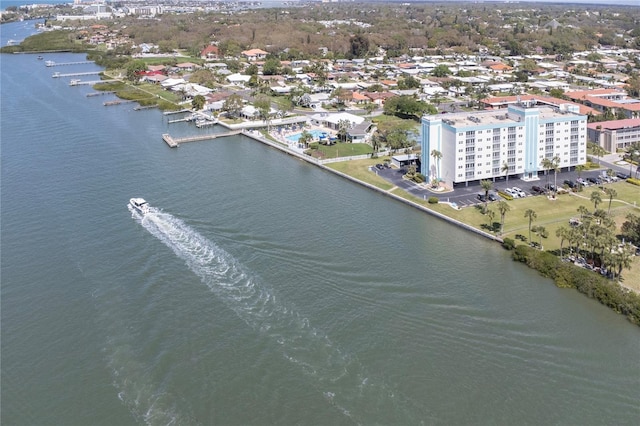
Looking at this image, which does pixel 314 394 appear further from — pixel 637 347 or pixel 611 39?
pixel 611 39

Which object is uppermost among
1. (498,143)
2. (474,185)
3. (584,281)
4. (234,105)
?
(234,105)

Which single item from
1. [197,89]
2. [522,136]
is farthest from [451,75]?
[522,136]

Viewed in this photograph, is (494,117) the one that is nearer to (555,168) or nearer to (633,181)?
(555,168)

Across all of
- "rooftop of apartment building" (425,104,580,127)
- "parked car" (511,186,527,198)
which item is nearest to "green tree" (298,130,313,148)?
"rooftop of apartment building" (425,104,580,127)

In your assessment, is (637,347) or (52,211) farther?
(52,211)

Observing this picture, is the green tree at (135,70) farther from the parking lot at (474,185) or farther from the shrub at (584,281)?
the shrub at (584,281)

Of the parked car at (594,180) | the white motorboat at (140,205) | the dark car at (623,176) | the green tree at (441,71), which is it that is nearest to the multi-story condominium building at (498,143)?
the parked car at (594,180)

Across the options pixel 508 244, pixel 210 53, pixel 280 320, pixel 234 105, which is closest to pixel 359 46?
pixel 210 53
